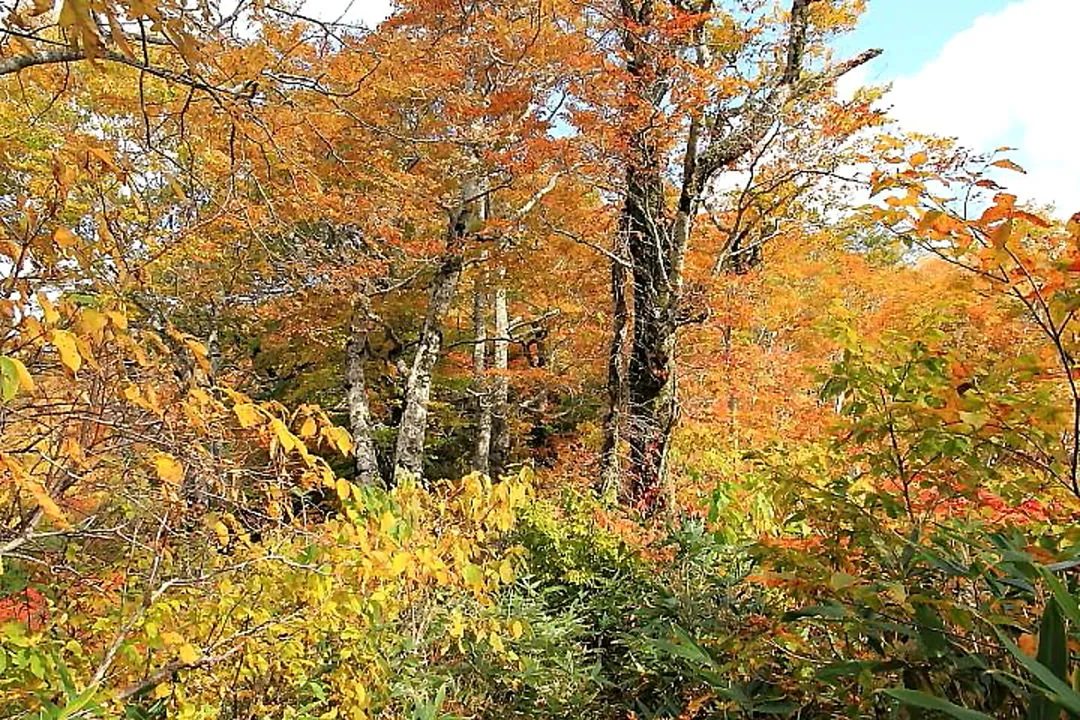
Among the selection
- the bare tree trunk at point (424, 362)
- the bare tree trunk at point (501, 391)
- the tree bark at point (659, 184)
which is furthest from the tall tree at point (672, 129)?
the bare tree trunk at point (501, 391)

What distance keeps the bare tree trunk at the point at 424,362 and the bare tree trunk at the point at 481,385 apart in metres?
1.04

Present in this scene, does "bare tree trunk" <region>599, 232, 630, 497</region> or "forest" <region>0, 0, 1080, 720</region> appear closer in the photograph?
"forest" <region>0, 0, 1080, 720</region>

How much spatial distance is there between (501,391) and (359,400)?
2085 mm

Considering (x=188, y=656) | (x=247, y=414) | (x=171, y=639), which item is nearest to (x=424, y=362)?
(x=171, y=639)

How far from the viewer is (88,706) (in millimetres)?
1440

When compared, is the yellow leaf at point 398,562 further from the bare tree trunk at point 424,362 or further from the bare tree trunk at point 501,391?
the bare tree trunk at point 501,391

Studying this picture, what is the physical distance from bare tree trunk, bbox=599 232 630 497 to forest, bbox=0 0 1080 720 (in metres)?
0.04

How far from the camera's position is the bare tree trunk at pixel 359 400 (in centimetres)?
986

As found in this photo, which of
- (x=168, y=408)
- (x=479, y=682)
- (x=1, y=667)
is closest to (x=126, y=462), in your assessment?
(x=168, y=408)

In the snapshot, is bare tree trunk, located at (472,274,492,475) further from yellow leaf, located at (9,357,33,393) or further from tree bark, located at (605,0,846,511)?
yellow leaf, located at (9,357,33,393)

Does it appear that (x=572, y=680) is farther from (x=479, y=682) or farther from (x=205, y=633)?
(x=205, y=633)

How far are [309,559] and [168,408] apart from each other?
587 mm

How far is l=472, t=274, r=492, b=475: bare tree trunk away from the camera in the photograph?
36.4ft

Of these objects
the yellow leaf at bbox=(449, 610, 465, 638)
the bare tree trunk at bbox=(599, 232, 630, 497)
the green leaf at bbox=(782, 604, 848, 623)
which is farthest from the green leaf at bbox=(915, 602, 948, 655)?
the bare tree trunk at bbox=(599, 232, 630, 497)
